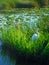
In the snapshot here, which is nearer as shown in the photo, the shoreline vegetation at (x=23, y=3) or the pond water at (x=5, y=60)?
the pond water at (x=5, y=60)

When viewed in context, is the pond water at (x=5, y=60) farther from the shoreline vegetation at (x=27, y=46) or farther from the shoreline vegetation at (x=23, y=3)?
the shoreline vegetation at (x=23, y=3)

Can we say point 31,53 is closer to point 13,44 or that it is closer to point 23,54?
point 23,54

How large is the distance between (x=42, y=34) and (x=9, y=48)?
120 cm

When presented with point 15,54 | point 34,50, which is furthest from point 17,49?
point 34,50

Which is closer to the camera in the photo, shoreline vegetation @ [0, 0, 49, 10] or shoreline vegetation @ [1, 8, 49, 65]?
shoreline vegetation @ [1, 8, 49, 65]

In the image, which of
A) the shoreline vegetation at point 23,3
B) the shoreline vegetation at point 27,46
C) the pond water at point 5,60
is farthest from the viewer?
the shoreline vegetation at point 23,3

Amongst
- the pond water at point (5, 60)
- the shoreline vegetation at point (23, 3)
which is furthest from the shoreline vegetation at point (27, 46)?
the shoreline vegetation at point (23, 3)

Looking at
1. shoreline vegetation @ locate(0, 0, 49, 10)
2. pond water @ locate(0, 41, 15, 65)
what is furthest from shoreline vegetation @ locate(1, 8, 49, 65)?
shoreline vegetation @ locate(0, 0, 49, 10)

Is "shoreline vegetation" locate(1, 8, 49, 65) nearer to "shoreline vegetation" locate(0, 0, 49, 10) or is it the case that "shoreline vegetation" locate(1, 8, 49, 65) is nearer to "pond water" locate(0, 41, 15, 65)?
"pond water" locate(0, 41, 15, 65)

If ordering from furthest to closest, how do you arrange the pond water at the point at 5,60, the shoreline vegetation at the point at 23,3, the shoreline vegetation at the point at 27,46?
the shoreline vegetation at the point at 23,3, the pond water at the point at 5,60, the shoreline vegetation at the point at 27,46

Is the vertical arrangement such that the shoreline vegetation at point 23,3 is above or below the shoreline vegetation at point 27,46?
above

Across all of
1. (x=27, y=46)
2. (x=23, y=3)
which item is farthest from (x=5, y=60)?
(x=23, y=3)

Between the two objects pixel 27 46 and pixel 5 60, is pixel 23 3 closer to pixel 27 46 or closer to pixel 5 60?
pixel 5 60

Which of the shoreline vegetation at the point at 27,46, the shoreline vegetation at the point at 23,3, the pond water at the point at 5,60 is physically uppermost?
the shoreline vegetation at the point at 23,3
